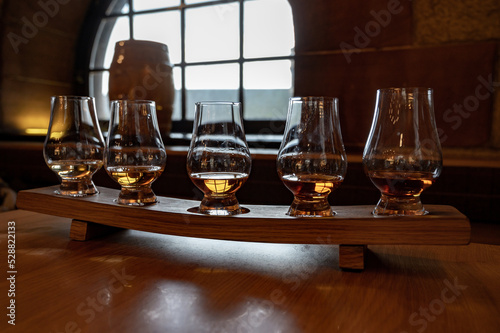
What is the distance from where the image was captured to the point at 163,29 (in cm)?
229

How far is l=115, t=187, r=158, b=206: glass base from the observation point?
0.76 meters

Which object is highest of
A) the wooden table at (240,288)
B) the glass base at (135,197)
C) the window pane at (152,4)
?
the window pane at (152,4)

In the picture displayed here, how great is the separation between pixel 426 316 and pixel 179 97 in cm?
195

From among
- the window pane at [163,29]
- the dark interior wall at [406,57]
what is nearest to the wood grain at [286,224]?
the dark interior wall at [406,57]

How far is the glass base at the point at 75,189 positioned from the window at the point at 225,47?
127 cm

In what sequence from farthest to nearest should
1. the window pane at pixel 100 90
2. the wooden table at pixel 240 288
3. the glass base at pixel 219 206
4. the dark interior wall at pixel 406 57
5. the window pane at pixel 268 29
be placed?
the window pane at pixel 100 90
the window pane at pixel 268 29
the dark interior wall at pixel 406 57
the glass base at pixel 219 206
the wooden table at pixel 240 288

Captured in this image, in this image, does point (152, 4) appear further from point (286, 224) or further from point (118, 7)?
point (286, 224)

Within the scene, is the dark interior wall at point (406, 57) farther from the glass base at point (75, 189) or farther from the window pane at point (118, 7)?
the window pane at point (118, 7)

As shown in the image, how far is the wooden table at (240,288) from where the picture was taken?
440mm

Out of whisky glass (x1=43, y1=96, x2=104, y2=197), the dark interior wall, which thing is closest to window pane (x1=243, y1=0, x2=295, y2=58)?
the dark interior wall

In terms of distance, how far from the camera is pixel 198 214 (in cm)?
67

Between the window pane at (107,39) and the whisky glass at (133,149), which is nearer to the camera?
the whisky glass at (133,149)

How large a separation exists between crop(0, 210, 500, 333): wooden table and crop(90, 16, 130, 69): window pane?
1.92m

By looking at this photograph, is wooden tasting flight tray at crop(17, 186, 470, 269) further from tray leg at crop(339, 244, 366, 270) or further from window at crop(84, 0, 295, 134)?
window at crop(84, 0, 295, 134)
